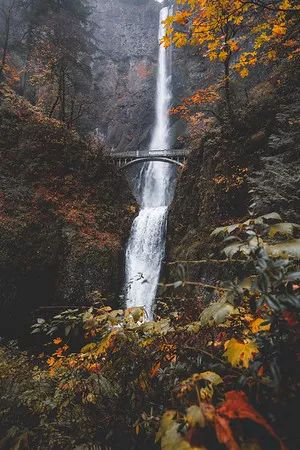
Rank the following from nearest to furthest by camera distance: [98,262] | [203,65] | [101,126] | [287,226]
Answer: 1. [287,226]
2. [98,262]
3. [203,65]
4. [101,126]

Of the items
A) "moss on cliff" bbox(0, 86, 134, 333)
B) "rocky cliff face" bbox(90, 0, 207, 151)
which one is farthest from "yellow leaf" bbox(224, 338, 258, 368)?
"rocky cliff face" bbox(90, 0, 207, 151)

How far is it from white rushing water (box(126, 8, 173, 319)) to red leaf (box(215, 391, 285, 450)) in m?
0.69

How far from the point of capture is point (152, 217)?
49.4ft

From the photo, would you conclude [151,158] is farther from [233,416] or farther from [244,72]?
[233,416]

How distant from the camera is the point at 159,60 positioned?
114 ft

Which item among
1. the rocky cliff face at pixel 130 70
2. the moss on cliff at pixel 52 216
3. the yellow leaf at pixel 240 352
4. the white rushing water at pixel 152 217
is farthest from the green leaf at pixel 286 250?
the rocky cliff face at pixel 130 70

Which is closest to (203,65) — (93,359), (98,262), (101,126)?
(101,126)

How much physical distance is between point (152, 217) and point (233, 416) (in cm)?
1405

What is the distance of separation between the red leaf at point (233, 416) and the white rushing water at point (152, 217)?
2.25 ft

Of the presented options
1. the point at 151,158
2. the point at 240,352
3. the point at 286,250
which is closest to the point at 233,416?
the point at 240,352

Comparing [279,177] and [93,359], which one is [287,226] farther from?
[279,177]

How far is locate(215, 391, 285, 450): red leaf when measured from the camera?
39.9 inches

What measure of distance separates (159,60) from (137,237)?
2831cm

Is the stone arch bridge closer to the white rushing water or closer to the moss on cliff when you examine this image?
the white rushing water
